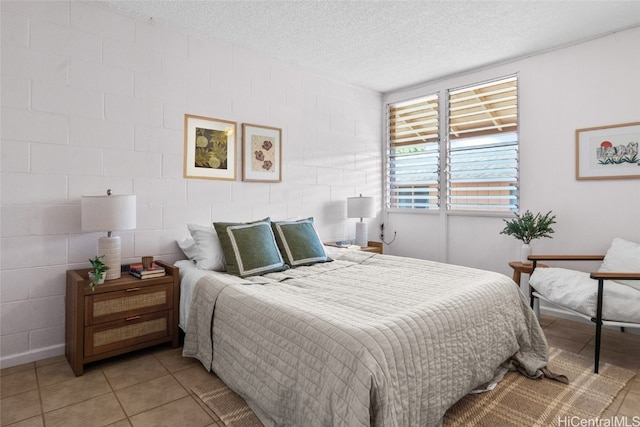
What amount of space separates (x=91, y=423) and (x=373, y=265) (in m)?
2.11

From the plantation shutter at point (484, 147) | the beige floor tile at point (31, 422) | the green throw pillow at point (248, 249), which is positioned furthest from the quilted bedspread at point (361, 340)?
the plantation shutter at point (484, 147)

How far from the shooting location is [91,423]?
183 centimetres

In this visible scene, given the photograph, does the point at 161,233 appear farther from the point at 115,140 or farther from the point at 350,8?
the point at 350,8

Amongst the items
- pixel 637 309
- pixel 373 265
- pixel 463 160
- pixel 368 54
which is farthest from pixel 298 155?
pixel 637 309

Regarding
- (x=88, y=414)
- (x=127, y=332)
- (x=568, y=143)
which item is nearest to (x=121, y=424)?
(x=88, y=414)

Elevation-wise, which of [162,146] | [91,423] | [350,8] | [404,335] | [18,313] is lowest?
[91,423]

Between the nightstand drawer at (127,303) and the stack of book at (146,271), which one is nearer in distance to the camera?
the nightstand drawer at (127,303)

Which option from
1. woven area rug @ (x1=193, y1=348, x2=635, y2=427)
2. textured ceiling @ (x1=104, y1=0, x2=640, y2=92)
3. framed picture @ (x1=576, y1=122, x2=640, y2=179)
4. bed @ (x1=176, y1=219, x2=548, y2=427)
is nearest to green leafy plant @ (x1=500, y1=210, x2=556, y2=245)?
framed picture @ (x1=576, y1=122, x2=640, y2=179)

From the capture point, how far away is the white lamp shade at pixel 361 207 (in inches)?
167

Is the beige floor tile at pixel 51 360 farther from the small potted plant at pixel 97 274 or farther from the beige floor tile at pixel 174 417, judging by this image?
the beige floor tile at pixel 174 417

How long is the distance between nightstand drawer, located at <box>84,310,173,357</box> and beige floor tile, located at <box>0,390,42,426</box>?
0.33m

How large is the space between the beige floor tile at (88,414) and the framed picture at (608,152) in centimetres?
408

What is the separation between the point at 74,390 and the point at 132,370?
13.0 inches

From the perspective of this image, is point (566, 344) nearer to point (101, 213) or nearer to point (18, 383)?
point (101, 213)
